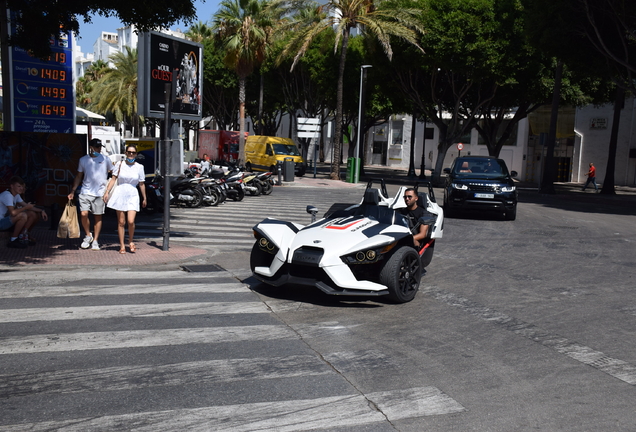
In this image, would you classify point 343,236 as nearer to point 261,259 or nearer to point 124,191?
point 261,259

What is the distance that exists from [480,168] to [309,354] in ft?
47.9

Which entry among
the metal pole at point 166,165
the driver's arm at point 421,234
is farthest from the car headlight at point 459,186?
the driver's arm at point 421,234

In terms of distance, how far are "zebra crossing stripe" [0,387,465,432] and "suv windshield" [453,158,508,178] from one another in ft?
48.8

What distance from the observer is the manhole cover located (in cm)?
977

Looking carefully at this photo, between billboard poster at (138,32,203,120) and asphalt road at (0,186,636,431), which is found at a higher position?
billboard poster at (138,32,203,120)

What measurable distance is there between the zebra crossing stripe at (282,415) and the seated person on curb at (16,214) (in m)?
7.24

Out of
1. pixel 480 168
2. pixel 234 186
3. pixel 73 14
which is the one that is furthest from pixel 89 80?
pixel 73 14

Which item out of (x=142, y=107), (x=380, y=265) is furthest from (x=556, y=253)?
(x=142, y=107)

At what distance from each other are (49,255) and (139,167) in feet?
6.45

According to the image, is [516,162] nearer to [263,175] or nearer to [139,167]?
→ [263,175]

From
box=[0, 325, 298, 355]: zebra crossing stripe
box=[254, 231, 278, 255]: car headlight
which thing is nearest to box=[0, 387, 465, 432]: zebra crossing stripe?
box=[0, 325, 298, 355]: zebra crossing stripe

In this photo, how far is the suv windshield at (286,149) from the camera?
1591 inches

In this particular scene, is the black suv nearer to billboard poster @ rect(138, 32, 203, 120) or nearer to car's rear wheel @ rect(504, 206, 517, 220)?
car's rear wheel @ rect(504, 206, 517, 220)

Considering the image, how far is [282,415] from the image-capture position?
4.41 metres
